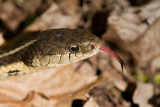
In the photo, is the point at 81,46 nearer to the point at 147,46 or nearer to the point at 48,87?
the point at 48,87

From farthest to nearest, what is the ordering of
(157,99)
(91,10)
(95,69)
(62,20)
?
(91,10), (62,20), (95,69), (157,99)

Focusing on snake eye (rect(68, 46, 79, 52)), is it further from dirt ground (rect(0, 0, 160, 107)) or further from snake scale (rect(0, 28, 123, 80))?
dirt ground (rect(0, 0, 160, 107))

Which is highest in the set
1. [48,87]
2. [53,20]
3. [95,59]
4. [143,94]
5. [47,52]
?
[53,20]

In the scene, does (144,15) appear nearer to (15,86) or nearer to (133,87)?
(133,87)

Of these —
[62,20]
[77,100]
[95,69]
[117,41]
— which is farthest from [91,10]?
[77,100]

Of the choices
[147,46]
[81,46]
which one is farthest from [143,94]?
[81,46]

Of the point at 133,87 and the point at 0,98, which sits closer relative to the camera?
the point at 0,98

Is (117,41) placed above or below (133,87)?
above

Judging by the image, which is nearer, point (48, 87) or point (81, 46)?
point (81, 46)

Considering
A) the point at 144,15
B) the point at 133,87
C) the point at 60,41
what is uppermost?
the point at 144,15
